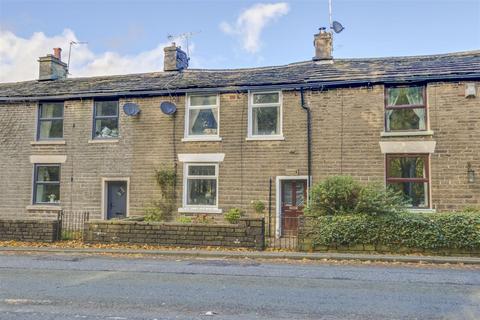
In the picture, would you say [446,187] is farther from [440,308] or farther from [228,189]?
[440,308]

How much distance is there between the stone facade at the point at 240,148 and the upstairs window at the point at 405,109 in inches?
11.4

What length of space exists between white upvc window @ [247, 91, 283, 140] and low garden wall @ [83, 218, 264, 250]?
13.8 ft

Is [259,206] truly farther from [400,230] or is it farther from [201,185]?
Answer: [400,230]

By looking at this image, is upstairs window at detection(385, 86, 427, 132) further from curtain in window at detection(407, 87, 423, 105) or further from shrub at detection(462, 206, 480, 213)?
shrub at detection(462, 206, 480, 213)

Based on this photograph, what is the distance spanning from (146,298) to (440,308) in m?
4.24

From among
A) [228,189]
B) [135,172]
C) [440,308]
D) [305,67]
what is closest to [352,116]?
[305,67]

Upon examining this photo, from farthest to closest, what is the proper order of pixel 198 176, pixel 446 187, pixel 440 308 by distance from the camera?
pixel 198 176 < pixel 446 187 < pixel 440 308

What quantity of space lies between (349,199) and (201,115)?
679cm

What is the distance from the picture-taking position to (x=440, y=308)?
5.76 meters

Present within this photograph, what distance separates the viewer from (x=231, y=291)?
6863 mm

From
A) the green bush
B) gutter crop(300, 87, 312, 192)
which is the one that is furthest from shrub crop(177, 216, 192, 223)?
the green bush

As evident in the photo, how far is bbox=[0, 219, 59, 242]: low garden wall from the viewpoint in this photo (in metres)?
13.3

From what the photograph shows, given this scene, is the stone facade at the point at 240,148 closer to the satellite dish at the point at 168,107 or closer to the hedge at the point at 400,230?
the satellite dish at the point at 168,107

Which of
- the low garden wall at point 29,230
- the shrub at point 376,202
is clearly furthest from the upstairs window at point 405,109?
the low garden wall at point 29,230
